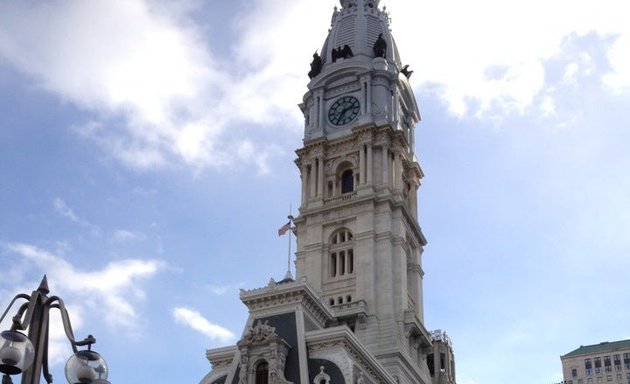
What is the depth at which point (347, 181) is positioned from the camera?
87.0 m

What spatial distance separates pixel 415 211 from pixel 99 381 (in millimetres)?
73761

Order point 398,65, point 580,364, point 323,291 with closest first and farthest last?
point 323,291, point 398,65, point 580,364

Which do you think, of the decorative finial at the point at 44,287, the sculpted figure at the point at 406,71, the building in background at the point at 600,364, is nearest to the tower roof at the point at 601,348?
the building in background at the point at 600,364

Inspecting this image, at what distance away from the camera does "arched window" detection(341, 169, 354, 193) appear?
86.2 meters

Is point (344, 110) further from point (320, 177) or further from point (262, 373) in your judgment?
point (262, 373)

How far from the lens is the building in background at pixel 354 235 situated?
191ft

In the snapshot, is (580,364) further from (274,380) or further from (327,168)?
(274,380)

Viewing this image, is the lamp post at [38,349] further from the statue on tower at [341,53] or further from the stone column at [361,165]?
the statue on tower at [341,53]

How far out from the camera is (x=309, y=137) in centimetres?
8875

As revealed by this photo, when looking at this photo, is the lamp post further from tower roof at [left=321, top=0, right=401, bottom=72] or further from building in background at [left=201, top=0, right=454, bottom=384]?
tower roof at [left=321, top=0, right=401, bottom=72]

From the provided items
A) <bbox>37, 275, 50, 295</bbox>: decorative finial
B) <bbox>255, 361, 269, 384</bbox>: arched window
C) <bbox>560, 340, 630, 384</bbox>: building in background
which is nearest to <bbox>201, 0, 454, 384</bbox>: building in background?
<bbox>255, 361, 269, 384</bbox>: arched window

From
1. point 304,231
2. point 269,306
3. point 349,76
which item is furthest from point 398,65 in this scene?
point 269,306

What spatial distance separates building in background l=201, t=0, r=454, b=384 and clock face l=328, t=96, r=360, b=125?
0.40 feet

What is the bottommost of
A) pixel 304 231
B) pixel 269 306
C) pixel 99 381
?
pixel 99 381
